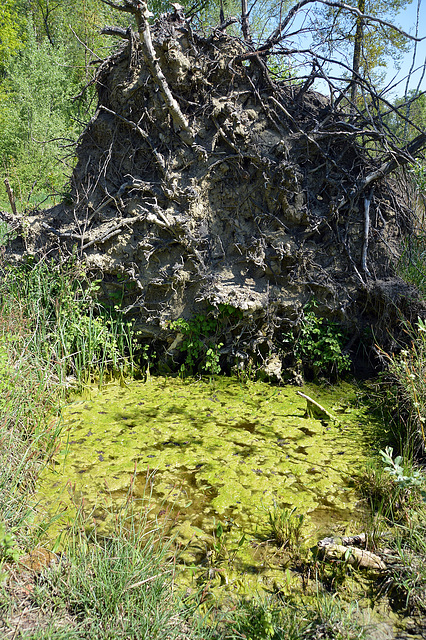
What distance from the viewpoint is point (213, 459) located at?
3572 millimetres

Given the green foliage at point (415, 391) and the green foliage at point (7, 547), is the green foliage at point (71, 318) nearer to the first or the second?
→ the green foliage at point (7, 547)

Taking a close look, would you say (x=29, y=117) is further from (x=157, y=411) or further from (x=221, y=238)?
(x=157, y=411)

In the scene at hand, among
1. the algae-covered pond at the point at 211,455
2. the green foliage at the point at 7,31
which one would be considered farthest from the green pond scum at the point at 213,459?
the green foliage at the point at 7,31

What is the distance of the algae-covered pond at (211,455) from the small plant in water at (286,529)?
105 mm

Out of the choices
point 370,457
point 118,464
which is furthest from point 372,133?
point 118,464

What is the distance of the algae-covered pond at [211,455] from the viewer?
300 centimetres

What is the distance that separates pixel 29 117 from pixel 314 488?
631 inches

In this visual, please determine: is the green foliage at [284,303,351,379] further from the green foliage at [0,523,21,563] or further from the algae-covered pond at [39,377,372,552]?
the green foliage at [0,523,21,563]

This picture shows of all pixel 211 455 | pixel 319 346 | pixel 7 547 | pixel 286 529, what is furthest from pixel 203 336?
pixel 7 547

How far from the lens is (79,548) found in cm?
233

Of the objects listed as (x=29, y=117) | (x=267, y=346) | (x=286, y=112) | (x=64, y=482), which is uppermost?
(x=29, y=117)

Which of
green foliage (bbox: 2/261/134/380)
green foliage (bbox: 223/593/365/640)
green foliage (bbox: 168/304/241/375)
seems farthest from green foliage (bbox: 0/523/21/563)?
green foliage (bbox: 168/304/241/375)

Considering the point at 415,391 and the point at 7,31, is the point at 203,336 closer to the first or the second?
the point at 415,391

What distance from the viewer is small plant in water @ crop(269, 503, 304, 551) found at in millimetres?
2680
